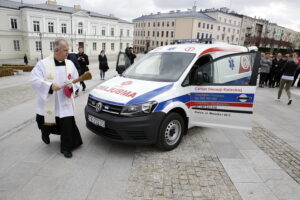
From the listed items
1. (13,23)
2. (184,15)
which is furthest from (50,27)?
(184,15)

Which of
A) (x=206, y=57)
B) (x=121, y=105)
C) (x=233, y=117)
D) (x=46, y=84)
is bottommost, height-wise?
(x=233, y=117)

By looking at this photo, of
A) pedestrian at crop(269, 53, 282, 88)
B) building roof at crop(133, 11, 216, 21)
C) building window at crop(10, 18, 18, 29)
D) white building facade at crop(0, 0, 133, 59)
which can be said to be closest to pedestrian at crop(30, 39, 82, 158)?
pedestrian at crop(269, 53, 282, 88)

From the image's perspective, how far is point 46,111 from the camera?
13.0ft

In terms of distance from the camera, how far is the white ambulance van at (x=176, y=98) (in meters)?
3.79

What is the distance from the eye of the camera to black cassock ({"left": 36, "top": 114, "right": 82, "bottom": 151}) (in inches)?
158

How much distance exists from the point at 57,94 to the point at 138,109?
4.93 feet

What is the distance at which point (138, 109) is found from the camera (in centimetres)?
374

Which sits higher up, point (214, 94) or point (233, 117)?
point (214, 94)

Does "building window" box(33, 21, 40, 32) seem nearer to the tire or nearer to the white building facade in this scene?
the white building facade

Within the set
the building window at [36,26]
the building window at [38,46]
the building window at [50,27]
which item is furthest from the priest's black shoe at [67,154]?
the building window at [50,27]

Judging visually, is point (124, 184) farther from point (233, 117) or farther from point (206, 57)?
point (206, 57)

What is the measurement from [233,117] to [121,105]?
90.8 inches

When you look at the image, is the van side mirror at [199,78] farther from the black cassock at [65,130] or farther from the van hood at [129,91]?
the black cassock at [65,130]

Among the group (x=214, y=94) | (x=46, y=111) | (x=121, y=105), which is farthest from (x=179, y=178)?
(x=46, y=111)
